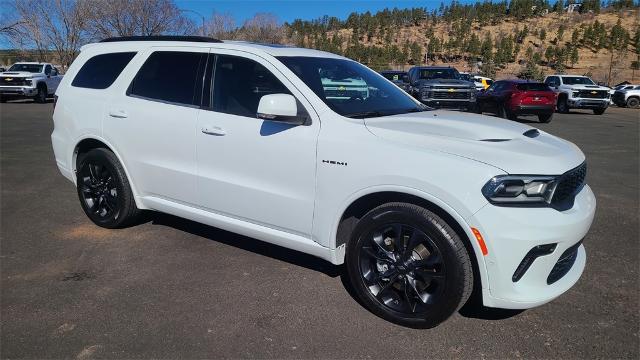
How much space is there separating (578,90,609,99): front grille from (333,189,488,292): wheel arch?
78.5 feet

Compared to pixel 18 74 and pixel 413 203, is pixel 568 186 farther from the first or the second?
pixel 18 74

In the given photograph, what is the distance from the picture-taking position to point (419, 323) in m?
3.17

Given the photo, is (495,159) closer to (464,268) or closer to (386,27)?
(464,268)

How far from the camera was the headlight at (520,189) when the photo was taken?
2.82 metres

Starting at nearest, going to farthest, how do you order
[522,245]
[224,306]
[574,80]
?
1. [522,245]
2. [224,306]
3. [574,80]

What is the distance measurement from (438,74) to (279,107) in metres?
17.7

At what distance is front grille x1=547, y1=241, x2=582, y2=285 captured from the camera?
3.05 metres

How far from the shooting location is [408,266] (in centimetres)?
320

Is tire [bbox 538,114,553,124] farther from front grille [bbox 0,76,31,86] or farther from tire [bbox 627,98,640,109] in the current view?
front grille [bbox 0,76,31,86]

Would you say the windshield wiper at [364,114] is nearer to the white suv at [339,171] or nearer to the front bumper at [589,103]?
the white suv at [339,171]

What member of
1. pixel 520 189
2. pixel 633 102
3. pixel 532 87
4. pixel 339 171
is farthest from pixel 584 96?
pixel 339 171

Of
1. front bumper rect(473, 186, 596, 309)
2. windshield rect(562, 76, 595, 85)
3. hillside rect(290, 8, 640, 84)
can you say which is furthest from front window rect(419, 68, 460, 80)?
hillside rect(290, 8, 640, 84)

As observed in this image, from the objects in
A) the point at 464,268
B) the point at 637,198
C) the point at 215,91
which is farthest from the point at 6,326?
the point at 637,198

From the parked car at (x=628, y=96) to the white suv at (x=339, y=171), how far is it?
31545mm
